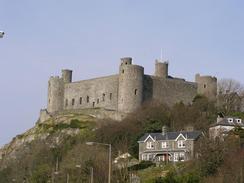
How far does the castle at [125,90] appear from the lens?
311ft

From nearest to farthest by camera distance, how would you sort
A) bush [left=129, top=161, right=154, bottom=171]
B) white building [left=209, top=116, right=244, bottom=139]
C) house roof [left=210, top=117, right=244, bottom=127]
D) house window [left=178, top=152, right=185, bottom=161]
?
bush [left=129, top=161, right=154, bottom=171] < white building [left=209, top=116, right=244, bottom=139] < house window [left=178, top=152, right=185, bottom=161] < house roof [left=210, top=117, right=244, bottom=127]

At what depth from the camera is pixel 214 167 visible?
6500 centimetres

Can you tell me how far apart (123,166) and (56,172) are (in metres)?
8.08

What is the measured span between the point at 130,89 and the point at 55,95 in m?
14.5

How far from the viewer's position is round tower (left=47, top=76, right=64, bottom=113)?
→ 10531 centimetres

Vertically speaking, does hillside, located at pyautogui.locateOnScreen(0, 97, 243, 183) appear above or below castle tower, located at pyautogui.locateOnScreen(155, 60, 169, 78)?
below

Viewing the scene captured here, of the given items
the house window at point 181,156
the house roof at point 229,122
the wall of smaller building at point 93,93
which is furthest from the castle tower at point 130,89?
the house roof at point 229,122

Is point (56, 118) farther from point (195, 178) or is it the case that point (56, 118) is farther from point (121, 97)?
point (195, 178)

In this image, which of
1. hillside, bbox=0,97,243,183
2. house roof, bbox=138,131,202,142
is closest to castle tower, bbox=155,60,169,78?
hillside, bbox=0,97,243,183

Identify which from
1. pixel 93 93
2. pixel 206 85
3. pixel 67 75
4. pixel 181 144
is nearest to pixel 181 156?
pixel 181 144

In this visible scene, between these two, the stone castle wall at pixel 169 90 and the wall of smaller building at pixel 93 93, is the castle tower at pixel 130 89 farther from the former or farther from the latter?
the stone castle wall at pixel 169 90

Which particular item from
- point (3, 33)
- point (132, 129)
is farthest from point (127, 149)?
point (3, 33)

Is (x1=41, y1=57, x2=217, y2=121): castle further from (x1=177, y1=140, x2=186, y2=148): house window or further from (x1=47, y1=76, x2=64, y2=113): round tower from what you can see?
(x1=177, y1=140, x2=186, y2=148): house window

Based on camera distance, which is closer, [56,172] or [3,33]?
[3,33]
